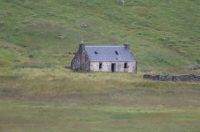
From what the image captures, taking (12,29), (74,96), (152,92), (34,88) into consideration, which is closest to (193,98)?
(152,92)

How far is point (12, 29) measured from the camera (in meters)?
159

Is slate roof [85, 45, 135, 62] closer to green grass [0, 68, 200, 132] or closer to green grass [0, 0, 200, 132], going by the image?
green grass [0, 0, 200, 132]

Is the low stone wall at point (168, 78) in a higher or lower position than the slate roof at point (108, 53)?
lower

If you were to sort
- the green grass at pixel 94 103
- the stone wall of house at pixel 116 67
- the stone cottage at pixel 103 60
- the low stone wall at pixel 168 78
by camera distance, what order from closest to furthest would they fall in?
the green grass at pixel 94 103 < the low stone wall at pixel 168 78 < the stone wall of house at pixel 116 67 < the stone cottage at pixel 103 60

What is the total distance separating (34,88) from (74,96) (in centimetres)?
617

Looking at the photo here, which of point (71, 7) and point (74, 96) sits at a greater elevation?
point (71, 7)

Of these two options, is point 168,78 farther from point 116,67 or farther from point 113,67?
point 113,67

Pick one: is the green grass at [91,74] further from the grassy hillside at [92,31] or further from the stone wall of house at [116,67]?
the stone wall of house at [116,67]

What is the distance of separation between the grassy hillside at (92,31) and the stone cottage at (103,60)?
7066mm

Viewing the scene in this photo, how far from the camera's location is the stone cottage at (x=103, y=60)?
118438 mm

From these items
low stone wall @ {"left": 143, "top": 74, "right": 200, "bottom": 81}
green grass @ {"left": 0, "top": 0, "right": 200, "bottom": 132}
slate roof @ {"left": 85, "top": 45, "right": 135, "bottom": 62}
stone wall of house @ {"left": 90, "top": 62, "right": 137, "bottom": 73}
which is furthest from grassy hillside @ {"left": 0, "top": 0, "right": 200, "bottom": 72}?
low stone wall @ {"left": 143, "top": 74, "right": 200, "bottom": 81}

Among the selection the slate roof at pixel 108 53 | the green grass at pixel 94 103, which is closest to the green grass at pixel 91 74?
the green grass at pixel 94 103

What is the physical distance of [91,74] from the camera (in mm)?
106188

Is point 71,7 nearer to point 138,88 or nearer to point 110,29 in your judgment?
point 110,29
